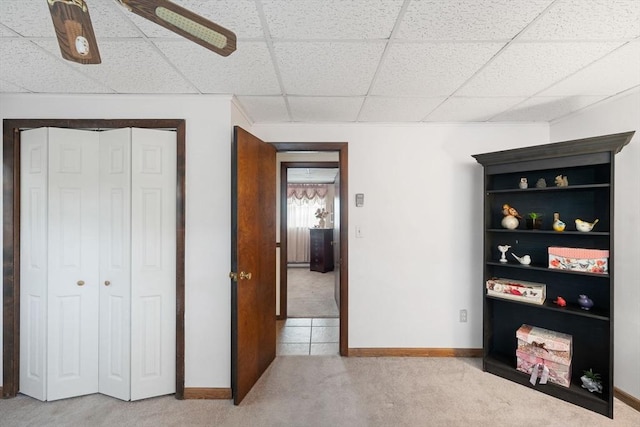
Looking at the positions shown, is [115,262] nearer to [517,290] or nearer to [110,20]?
[110,20]

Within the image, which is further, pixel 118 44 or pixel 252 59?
pixel 252 59

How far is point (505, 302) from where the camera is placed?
8.35 feet

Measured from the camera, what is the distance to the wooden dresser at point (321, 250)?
6590 mm

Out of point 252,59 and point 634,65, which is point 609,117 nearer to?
point 634,65

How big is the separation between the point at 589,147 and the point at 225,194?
8.74 feet

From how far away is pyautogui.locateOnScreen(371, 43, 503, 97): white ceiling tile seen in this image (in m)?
1.49

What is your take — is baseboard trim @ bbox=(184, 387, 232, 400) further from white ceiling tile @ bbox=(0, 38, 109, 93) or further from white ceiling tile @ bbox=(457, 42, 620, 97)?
white ceiling tile @ bbox=(457, 42, 620, 97)

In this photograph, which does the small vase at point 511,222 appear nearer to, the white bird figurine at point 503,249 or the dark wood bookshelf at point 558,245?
the dark wood bookshelf at point 558,245

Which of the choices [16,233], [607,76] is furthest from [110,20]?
[607,76]

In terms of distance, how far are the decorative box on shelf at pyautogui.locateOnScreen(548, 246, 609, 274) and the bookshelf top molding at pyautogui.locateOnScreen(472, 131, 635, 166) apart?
713 millimetres

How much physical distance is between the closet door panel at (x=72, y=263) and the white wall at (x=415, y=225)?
4.71 feet

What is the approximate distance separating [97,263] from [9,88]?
4.48 feet

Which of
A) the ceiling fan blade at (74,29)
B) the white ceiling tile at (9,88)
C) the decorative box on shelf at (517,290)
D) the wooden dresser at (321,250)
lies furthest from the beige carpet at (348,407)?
the wooden dresser at (321,250)

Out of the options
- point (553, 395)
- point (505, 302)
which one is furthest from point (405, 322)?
point (553, 395)
